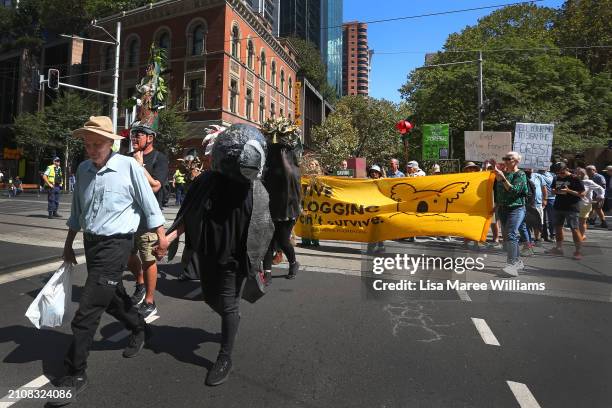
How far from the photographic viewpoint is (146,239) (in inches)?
172

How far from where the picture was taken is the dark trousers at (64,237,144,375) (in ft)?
9.39

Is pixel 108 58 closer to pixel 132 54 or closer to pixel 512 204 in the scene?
pixel 132 54

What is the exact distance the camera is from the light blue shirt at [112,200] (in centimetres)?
302

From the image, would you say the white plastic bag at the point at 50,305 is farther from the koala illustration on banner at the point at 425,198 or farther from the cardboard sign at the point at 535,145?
the cardboard sign at the point at 535,145

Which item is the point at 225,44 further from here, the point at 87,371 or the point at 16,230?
the point at 87,371

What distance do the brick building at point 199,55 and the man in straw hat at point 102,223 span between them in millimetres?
31278

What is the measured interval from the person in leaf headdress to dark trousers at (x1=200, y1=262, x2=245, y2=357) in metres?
2.57

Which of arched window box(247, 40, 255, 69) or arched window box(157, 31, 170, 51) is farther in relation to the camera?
arched window box(247, 40, 255, 69)

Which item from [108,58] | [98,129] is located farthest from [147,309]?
[108,58]

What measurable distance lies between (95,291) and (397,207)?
4.76 metres

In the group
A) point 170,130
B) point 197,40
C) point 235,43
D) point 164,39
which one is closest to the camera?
point 170,130

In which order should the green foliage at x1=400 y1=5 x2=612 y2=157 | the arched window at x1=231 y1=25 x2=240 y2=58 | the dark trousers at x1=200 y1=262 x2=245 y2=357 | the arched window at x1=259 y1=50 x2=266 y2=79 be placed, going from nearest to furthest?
the dark trousers at x1=200 y1=262 x2=245 y2=357 → the green foliage at x1=400 y1=5 x2=612 y2=157 → the arched window at x1=231 y1=25 x2=240 y2=58 → the arched window at x1=259 y1=50 x2=266 y2=79

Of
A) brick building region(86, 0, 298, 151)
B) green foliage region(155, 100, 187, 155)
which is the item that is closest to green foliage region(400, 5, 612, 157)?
brick building region(86, 0, 298, 151)

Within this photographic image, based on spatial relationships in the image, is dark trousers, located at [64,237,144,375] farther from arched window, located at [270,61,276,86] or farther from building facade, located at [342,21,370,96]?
building facade, located at [342,21,370,96]
